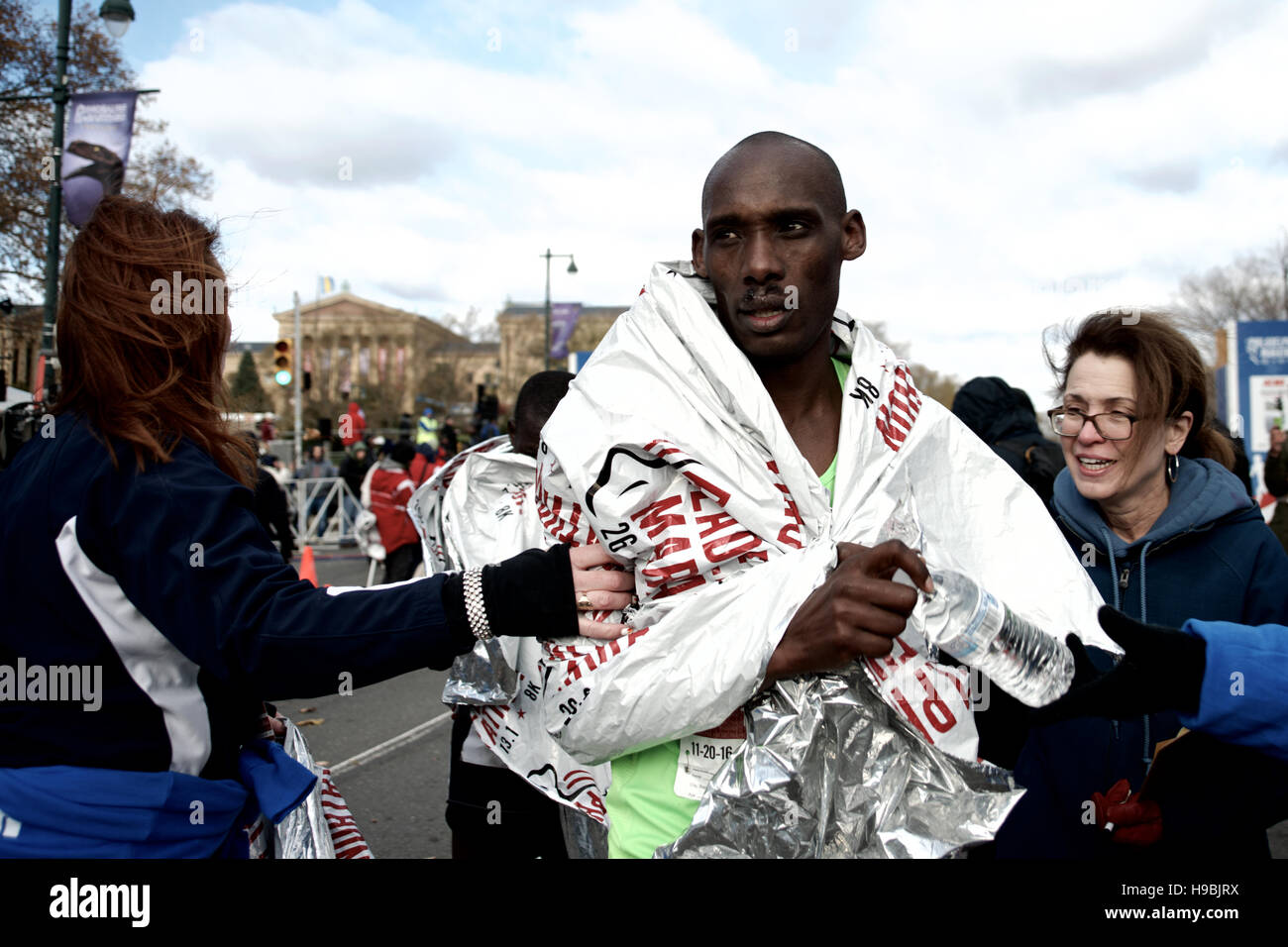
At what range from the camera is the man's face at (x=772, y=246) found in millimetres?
1819

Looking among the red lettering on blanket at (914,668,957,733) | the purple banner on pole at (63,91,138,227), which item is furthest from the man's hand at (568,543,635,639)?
the purple banner on pole at (63,91,138,227)

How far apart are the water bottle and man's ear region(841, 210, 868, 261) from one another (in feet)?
2.51

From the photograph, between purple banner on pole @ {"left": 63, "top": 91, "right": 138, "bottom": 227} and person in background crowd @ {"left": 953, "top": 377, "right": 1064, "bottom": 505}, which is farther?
purple banner on pole @ {"left": 63, "top": 91, "right": 138, "bottom": 227}

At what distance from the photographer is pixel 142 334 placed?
5.49 feet

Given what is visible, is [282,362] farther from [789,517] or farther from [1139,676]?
[1139,676]

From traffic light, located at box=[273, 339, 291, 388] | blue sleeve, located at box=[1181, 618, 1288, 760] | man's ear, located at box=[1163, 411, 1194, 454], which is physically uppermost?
traffic light, located at box=[273, 339, 291, 388]

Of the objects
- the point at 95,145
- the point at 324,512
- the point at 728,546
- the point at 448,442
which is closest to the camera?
the point at 728,546

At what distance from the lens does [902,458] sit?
175 centimetres

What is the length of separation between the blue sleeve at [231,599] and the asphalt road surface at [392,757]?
8.53 feet

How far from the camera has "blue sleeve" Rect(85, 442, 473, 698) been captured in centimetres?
152

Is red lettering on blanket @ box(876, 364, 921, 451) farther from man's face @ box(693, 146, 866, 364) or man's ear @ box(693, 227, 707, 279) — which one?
man's ear @ box(693, 227, 707, 279)

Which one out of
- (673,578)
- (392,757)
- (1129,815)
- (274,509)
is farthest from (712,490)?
(274,509)

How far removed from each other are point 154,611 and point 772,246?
1242 millimetres
